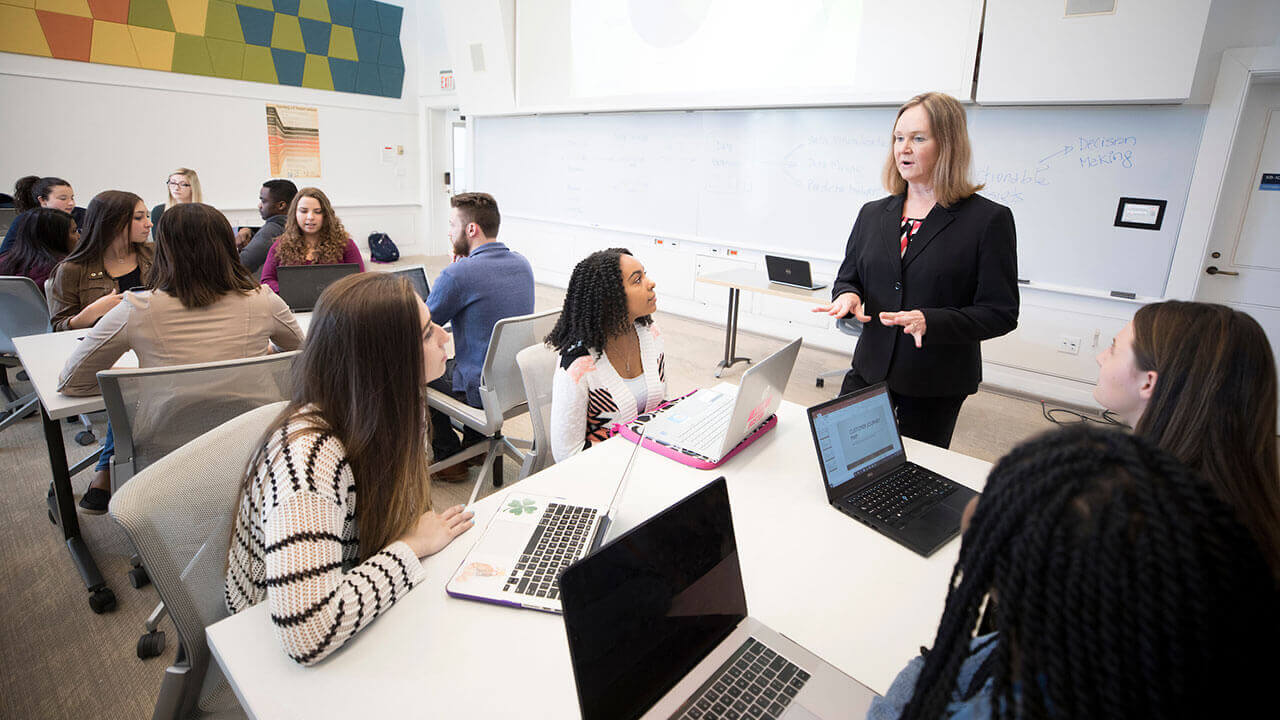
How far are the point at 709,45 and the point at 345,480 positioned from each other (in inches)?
202

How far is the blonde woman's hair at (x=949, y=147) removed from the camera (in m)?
1.83

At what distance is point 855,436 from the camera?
1547mm

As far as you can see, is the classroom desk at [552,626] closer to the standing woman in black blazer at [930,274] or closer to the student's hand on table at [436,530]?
the student's hand on table at [436,530]

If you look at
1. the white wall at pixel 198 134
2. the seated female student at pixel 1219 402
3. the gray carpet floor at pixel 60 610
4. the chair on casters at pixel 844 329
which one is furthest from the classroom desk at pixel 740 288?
the white wall at pixel 198 134

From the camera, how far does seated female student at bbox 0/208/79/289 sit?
323 centimetres

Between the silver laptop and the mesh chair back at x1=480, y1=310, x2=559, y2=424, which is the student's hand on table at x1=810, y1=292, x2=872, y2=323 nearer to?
the silver laptop

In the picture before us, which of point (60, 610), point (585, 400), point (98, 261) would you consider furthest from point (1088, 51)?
point (60, 610)

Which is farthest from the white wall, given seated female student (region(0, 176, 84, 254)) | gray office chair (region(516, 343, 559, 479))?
gray office chair (region(516, 343, 559, 479))

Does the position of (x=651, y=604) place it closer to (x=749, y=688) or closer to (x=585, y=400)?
(x=749, y=688)

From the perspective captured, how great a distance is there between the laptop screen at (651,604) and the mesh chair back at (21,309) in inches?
141

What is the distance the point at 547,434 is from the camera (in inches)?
86.4

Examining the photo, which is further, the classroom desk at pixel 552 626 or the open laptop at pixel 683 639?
the classroom desk at pixel 552 626

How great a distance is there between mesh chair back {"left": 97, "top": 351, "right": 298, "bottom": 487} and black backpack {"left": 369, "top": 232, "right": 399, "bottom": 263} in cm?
704

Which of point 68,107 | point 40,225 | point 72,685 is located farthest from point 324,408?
point 68,107
